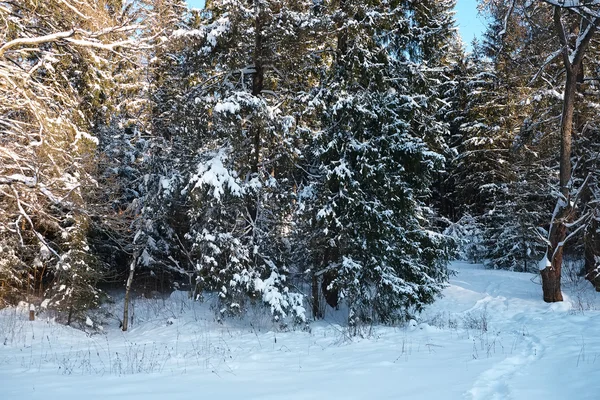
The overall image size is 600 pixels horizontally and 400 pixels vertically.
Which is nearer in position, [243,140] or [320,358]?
[320,358]

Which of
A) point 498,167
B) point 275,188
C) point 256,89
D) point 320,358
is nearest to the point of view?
point 320,358

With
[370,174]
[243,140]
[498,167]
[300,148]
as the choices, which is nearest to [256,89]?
[243,140]

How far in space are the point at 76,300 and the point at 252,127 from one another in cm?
692

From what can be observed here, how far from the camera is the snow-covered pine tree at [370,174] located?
391 inches

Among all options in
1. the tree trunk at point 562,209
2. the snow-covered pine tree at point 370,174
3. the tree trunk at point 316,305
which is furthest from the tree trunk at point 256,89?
the tree trunk at point 562,209

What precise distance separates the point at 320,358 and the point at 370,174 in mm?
4551

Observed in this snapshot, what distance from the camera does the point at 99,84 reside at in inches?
305

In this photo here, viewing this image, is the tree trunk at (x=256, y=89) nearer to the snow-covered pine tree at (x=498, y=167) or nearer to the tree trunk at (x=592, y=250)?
the snow-covered pine tree at (x=498, y=167)

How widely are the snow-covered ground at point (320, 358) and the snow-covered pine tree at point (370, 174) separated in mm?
1262

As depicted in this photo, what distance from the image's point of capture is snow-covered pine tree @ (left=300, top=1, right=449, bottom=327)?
32.6 ft

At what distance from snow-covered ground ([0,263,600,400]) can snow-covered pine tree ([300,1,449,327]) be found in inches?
49.7

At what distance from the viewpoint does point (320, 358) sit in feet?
22.5

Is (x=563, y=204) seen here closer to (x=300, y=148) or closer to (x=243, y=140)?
(x=300, y=148)

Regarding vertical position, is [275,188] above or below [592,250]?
above
